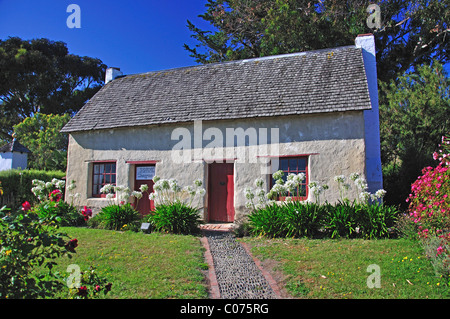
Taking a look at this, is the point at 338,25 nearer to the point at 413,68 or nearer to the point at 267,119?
the point at 413,68

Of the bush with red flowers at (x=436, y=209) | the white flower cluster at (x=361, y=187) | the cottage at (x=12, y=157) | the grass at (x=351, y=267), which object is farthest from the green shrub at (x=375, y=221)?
the cottage at (x=12, y=157)

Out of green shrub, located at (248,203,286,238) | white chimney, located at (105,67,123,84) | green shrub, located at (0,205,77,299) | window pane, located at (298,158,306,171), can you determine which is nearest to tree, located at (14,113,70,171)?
white chimney, located at (105,67,123,84)

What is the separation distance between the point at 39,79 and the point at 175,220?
25597 millimetres

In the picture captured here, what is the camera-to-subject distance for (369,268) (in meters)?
5.71

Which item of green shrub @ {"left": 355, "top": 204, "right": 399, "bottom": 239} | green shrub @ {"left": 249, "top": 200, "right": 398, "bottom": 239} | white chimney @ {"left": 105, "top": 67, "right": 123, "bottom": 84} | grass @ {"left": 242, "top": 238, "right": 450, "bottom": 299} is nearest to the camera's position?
grass @ {"left": 242, "top": 238, "right": 450, "bottom": 299}

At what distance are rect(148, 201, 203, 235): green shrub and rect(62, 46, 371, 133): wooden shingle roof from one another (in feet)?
11.4

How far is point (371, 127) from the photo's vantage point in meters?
11.6

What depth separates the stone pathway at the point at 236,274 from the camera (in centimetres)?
482

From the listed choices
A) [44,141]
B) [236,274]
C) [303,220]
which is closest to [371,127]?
[303,220]

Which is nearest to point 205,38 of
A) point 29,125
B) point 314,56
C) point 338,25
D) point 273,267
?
point 338,25

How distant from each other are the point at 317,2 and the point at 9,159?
19700mm

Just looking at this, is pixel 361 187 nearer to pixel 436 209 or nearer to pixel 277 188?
pixel 277 188

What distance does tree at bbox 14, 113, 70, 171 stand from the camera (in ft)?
64.9

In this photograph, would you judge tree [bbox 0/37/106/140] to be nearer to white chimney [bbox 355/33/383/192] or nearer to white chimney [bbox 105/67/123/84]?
white chimney [bbox 105/67/123/84]
